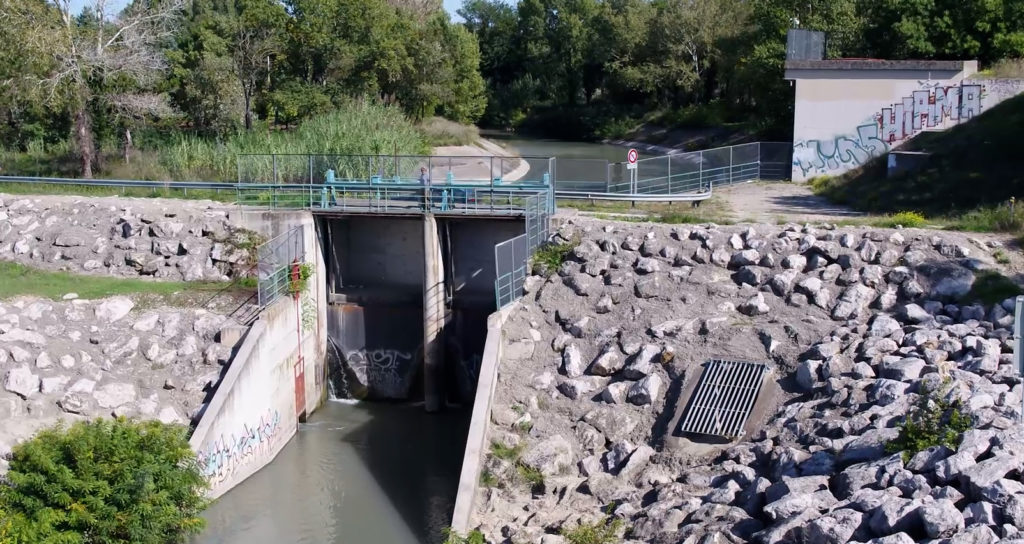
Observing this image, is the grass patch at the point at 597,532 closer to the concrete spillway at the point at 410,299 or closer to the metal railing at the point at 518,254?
the metal railing at the point at 518,254

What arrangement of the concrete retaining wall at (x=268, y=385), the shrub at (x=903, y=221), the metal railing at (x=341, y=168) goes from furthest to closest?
the metal railing at (x=341, y=168) → the shrub at (x=903, y=221) → the concrete retaining wall at (x=268, y=385)

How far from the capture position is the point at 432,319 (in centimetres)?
2864

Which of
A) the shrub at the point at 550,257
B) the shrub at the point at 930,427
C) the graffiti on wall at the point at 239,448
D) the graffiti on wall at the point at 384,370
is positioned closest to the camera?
the shrub at the point at 930,427

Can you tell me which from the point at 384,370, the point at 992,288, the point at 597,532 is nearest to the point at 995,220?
the point at 992,288

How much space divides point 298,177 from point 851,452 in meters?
21.6

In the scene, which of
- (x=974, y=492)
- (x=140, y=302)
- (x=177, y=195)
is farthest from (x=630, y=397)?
(x=177, y=195)

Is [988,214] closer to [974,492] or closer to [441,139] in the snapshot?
[974,492]

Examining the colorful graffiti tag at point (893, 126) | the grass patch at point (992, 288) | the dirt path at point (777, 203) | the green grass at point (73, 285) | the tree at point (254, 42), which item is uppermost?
the tree at point (254, 42)

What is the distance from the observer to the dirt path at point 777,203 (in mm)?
29484

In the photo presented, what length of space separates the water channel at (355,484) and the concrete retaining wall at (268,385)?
468 mm

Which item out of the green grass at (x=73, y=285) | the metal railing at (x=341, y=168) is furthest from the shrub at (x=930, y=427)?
the metal railing at (x=341, y=168)

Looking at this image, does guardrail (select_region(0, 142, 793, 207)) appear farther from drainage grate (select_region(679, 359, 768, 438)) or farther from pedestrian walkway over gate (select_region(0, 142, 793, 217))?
drainage grate (select_region(679, 359, 768, 438))

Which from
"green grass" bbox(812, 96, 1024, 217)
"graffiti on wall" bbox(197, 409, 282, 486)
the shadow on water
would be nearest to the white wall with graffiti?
"green grass" bbox(812, 96, 1024, 217)

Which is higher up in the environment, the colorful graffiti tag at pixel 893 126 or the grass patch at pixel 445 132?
the colorful graffiti tag at pixel 893 126
